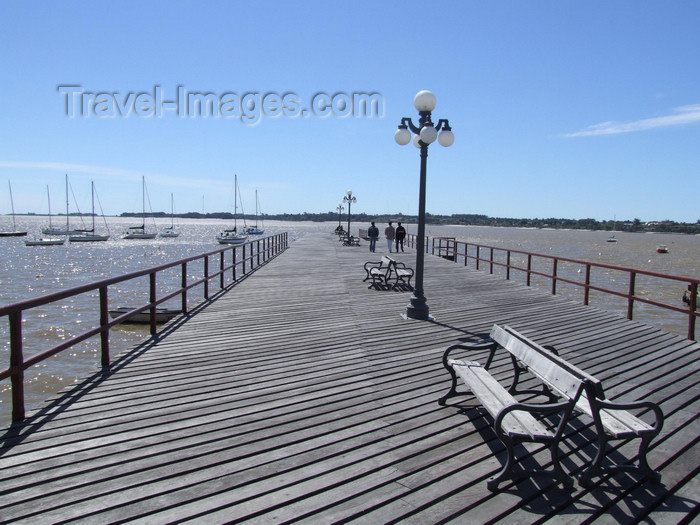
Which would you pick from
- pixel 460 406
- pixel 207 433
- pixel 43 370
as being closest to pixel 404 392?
pixel 460 406

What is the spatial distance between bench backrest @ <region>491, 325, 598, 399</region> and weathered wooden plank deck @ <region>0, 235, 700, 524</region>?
56 cm

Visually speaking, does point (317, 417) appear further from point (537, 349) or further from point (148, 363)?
point (148, 363)

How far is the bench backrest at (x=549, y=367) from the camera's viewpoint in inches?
116

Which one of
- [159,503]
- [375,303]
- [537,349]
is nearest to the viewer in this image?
[159,503]

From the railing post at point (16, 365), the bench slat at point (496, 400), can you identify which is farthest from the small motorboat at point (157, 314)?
the bench slat at point (496, 400)

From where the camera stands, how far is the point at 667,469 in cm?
323

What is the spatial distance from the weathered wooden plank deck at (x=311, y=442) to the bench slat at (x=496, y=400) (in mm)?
303

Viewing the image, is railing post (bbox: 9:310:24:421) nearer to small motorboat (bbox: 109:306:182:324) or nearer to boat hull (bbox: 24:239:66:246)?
small motorboat (bbox: 109:306:182:324)

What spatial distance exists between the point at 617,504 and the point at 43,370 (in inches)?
477

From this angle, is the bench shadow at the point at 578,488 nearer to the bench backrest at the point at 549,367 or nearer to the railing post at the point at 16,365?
the bench backrest at the point at 549,367

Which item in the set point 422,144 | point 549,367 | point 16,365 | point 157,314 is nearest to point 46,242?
point 157,314

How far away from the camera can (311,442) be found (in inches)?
137

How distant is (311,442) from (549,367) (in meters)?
1.66

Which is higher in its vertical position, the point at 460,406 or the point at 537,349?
the point at 537,349
